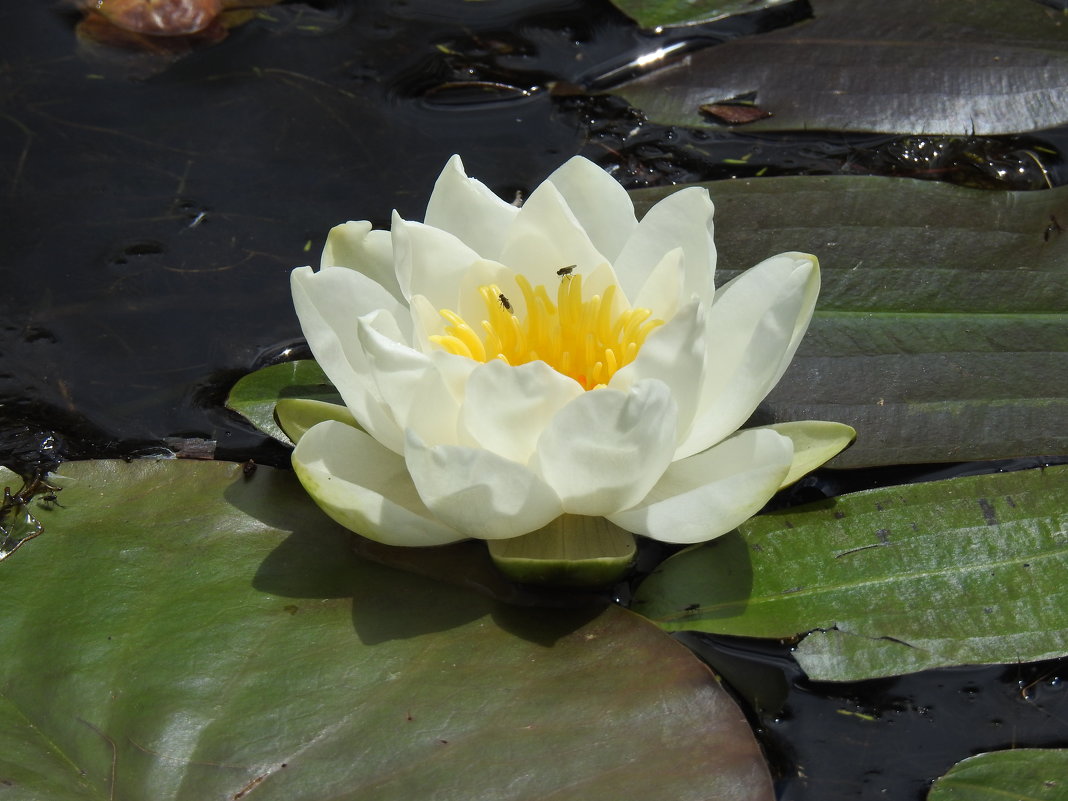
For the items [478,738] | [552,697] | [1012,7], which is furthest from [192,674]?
[1012,7]

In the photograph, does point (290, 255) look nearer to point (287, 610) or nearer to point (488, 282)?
point (488, 282)

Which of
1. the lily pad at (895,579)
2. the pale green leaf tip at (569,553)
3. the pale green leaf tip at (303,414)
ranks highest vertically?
the pale green leaf tip at (303,414)

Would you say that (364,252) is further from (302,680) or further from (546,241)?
(302,680)

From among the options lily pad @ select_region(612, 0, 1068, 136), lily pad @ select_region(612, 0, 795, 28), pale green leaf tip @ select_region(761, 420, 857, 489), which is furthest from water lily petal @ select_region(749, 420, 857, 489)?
lily pad @ select_region(612, 0, 795, 28)

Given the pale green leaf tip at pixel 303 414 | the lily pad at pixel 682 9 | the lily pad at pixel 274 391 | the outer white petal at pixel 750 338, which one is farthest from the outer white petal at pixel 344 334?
the lily pad at pixel 682 9

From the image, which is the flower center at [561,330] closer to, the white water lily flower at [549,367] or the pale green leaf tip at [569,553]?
the white water lily flower at [549,367]

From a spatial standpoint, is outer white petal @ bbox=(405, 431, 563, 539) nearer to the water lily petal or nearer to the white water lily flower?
the white water lily flower
